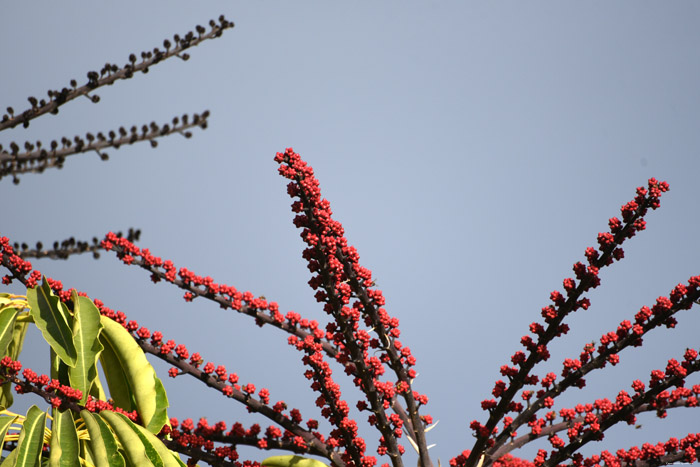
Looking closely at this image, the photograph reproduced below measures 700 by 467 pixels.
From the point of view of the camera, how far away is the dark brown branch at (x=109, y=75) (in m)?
3.88

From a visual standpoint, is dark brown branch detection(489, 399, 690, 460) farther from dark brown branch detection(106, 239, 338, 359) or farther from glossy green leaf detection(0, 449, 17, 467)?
glossy green leaf detection(0, 449, 17, 467)

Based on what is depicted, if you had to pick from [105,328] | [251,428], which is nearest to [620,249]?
[251,428]

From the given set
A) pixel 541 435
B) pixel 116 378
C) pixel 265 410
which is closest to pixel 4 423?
pixel 116 378

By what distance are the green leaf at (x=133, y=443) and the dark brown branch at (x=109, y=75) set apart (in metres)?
1.62

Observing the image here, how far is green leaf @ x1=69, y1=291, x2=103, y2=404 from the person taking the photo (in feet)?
13.4

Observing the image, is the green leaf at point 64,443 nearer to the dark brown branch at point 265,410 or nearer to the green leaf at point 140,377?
the green leaf at point 140,377

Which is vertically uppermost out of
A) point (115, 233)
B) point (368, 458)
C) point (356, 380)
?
point (115, 233)

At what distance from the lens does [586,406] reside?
4.42 metres

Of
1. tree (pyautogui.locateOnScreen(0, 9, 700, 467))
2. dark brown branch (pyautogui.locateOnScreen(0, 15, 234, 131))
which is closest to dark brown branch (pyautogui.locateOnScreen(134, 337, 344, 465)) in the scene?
tree (pyautogui.locateOnScreen(0, 9, 700, 467))

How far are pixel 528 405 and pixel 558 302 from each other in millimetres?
717

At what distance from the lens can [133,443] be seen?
12.3ft

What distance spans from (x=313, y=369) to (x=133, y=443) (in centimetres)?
103

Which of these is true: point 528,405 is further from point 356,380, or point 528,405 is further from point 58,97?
point 58,97

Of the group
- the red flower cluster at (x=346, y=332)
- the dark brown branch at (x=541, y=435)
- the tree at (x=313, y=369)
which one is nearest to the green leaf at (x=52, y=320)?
the tree at (x=313, y=369)
